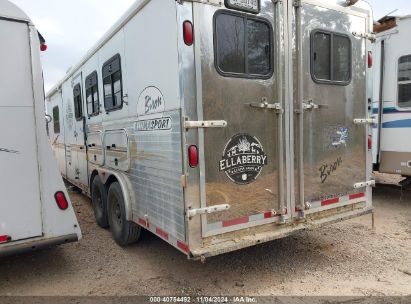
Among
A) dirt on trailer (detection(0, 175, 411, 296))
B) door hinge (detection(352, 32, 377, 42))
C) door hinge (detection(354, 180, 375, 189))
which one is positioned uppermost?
door hinge (detection(352, 32, 377, 42))

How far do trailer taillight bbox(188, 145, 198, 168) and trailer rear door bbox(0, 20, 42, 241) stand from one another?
1678mm

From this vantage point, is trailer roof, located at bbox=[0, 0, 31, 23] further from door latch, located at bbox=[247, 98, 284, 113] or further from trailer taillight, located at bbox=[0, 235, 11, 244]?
door latch, located at bbox=[247, 98, 284, 113]

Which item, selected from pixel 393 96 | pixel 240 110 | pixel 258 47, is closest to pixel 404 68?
pixel 393 96

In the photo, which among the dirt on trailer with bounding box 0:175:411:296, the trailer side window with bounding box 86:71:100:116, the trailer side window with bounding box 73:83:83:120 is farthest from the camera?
the trailer side window with bounding box 73:83:83:120

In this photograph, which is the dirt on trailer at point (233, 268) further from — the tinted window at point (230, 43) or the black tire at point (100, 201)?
the tinted window at point (230, 43)

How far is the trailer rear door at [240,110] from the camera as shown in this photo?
3.20 meters

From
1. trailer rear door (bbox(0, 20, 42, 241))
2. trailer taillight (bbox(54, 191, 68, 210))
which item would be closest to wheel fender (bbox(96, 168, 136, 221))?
trailer taillight (bbox(54, 191, 68, 210))

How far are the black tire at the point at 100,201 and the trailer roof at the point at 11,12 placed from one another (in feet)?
8.53

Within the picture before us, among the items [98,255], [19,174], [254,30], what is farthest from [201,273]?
[254,30]

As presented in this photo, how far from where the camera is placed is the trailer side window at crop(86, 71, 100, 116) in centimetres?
547

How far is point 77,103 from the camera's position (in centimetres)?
667

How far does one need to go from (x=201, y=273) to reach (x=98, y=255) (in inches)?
58.6

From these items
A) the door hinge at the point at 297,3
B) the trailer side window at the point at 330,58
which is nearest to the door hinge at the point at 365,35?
the trailer side window at the point at 330,58

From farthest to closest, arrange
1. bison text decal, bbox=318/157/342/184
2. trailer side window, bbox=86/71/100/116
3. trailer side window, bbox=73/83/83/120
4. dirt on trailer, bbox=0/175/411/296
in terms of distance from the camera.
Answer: trailer side window, bbox=73/83/83/120, trailer side window, bbox=86/71/100/116, bison text decal, bbox=318/157/342/184, dirt on trailer, bbox=0/175/411/296
